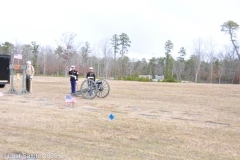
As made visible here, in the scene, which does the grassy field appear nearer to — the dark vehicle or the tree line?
the dark vehicle

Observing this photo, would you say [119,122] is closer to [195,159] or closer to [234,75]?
[195,159]

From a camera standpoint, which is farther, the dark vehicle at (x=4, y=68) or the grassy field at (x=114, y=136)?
the dark vehicle at (x=4, y=68)

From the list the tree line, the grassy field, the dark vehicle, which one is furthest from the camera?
the tree line

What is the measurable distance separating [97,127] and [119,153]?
4.56ft

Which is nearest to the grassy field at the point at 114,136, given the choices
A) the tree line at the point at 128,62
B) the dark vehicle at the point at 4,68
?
the dark vehicle at the point at 4,68

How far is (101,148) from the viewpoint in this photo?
3.56 meters

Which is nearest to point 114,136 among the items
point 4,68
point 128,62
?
point 4,68

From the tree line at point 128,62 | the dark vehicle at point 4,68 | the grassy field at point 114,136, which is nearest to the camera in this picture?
the grassy field at point 114,136

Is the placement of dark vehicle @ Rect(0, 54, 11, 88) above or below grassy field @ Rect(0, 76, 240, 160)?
above

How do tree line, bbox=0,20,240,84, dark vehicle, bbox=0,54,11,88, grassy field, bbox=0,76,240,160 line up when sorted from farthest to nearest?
Answer: tree line, bbox=0,20,240,84, dark vehicle, bbox=0,54,11,88, grassy field, bbox=0,76,240,160

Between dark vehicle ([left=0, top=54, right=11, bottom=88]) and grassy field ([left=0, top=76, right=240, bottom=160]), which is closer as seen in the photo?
grassy field ([left=0, top=76, right=240, bottom=160])

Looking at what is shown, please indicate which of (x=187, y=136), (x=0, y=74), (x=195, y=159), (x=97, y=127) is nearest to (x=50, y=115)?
(x=97, y=127)

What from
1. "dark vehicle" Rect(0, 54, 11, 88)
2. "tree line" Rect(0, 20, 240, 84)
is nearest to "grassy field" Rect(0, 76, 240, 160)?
"dark vehicle" Rect(0, 54, 11, 88)

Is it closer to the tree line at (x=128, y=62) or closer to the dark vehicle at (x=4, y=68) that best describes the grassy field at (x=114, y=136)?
the dark vehicle at (x=4, y=68)
